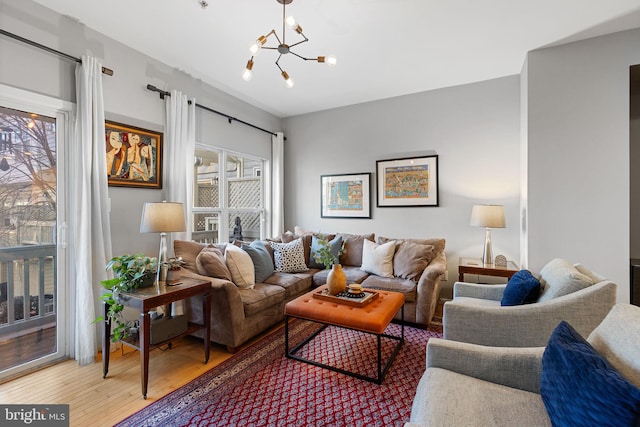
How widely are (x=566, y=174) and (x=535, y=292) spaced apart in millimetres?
1555

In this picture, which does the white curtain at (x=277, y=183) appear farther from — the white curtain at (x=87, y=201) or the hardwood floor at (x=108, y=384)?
the white curtain at (x=87, y=201)

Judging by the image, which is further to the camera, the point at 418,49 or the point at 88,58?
the point at 418,49

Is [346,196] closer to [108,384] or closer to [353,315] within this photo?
[353,315]

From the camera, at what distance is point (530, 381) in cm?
126

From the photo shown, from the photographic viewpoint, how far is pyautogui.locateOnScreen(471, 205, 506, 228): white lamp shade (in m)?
3.12

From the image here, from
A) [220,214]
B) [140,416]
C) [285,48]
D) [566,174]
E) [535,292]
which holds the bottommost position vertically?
[140,416]

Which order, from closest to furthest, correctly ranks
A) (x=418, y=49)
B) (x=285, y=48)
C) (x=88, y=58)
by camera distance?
(x=285, y=48)
(x=88, y=58)
(x=418, y=49)

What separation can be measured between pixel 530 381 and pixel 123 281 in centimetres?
248

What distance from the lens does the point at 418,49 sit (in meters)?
2.86

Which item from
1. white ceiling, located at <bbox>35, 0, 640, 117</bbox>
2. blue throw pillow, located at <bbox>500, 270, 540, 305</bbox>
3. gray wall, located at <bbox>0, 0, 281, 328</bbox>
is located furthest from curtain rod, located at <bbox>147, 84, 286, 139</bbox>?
blue throw pillow, located at <bbox>500, 270, 540, 305</bbox>

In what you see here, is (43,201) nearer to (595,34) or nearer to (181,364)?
(181,364)

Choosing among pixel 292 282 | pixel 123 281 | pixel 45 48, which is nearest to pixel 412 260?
pixel 292 282

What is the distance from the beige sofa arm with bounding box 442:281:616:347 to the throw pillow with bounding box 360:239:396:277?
1536 mm

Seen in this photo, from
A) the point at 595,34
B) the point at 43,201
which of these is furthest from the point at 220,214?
the point at 595,34
